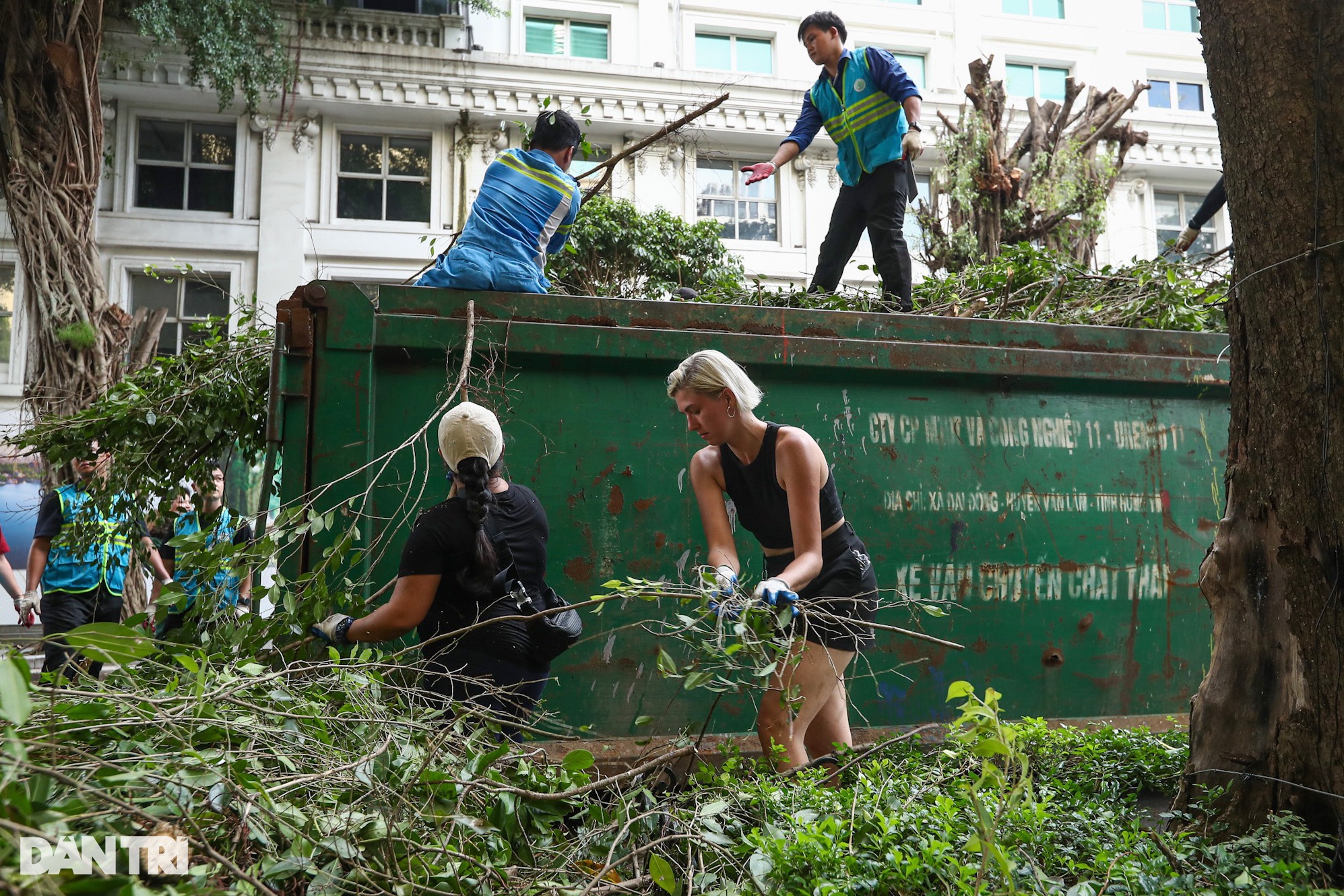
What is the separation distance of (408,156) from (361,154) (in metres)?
0.74

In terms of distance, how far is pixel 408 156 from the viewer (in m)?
15.8

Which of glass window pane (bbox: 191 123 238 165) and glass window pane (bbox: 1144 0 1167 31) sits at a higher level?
glass window pane (bbox: 1144 0 1167 31)

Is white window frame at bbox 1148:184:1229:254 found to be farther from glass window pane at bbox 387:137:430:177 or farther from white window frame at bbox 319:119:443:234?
glass window pane at bbox 387:137:430:177

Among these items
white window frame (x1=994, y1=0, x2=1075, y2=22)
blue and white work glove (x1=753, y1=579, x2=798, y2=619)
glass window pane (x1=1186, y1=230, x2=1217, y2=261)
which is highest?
white window frame (x1=994, y1=0, x2=1075, y2=22)

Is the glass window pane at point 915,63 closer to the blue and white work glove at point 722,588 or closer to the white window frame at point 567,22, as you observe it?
the white window frame at point 567,22

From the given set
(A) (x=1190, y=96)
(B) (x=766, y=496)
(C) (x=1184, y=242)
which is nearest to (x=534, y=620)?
(B) (x=766, y=496)

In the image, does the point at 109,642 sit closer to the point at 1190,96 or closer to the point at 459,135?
the point at 459,135

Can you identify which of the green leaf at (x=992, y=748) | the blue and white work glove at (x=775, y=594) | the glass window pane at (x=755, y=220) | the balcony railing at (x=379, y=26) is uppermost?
the balcony railing at (x=379, y=26)

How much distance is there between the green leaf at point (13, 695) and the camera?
1217 millimetres

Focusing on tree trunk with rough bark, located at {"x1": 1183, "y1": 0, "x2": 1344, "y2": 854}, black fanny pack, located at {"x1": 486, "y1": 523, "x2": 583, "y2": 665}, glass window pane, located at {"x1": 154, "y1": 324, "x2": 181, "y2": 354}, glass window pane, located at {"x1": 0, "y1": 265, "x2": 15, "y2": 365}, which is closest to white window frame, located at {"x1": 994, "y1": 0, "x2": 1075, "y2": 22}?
glass window pane, located at {"x1": 154, "y1": 324, "x2": 181, "y2": 354}

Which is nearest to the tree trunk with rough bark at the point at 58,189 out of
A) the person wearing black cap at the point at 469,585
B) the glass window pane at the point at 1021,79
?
the person wearing black cap at the point at 469,585

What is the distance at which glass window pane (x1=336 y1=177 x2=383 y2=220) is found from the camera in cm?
1548

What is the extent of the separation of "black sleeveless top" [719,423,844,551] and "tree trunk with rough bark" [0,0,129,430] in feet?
23.8

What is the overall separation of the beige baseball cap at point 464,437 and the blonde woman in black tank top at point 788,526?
0.65 m
